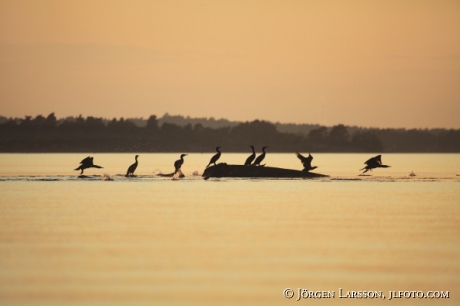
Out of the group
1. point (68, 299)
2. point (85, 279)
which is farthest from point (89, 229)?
point (68, 299)

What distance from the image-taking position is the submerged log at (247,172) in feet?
143

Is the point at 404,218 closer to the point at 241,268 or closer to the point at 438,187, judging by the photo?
the point at 241,268

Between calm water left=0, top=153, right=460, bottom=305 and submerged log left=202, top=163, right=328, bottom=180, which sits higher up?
submerged log left=202, top=163, right=328, bottom=180

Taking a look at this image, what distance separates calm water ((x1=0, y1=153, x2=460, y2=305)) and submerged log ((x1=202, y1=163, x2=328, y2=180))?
8399 millimetres

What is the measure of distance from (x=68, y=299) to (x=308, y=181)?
2987cm

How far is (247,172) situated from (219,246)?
24772 mm

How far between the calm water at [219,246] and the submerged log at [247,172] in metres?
8.40

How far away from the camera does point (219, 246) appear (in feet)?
64.1

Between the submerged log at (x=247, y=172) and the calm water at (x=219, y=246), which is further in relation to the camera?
the submerged log at (x=247, y=172)

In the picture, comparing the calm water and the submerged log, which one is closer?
the calm water

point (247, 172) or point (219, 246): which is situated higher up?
point (247, 172)

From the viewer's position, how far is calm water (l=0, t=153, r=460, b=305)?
15.1 meters

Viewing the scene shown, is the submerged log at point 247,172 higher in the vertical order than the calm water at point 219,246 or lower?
higher

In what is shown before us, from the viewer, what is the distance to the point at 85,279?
52.1ft
